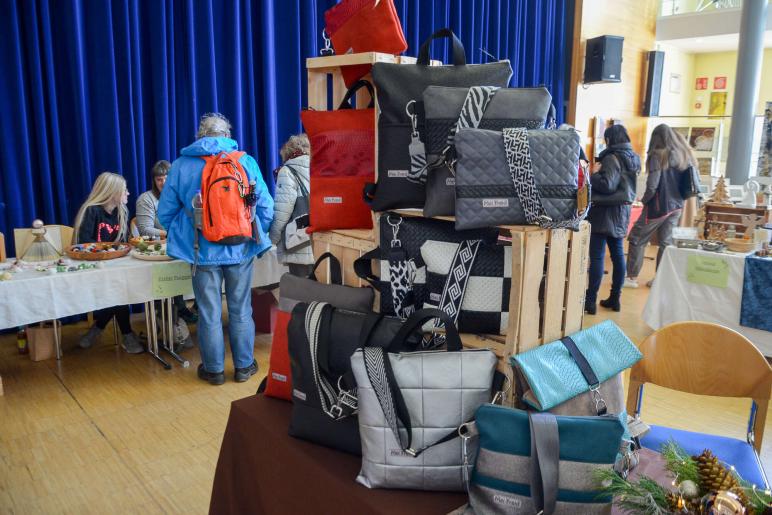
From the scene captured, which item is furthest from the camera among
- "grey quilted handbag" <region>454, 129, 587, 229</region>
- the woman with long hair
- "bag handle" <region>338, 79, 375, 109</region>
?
the woman with long hair

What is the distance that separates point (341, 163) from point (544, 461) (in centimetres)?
100

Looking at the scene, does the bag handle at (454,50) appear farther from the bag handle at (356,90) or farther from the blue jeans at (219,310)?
the blue jeans at (219,310)

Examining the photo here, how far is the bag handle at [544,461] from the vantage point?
3.51ft

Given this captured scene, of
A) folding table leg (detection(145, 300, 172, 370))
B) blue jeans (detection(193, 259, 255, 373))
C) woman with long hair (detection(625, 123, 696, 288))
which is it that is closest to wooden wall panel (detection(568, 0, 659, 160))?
woman with long hair (detection(625, 123, 696, 288))

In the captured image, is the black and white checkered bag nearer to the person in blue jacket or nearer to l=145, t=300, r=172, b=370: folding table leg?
the person in blue jacket

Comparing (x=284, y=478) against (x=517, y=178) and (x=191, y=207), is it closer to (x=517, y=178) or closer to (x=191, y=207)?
(x=517, y=178)

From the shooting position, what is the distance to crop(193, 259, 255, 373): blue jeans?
324 centimetres

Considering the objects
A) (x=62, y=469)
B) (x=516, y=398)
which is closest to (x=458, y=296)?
(x=516, y=398)

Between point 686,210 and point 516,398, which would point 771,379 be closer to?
point 516,398

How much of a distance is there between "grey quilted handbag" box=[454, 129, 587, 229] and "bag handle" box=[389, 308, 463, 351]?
0.21 meters

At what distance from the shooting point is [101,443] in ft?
8.78

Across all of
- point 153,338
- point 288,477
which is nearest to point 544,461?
point 288,477

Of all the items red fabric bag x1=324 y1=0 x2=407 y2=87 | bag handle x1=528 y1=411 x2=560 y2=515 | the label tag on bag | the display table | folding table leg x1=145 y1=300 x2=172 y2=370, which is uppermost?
red fabric bag x1=324 y1=0 x2=407 y2=87

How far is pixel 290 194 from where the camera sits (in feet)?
11.1
